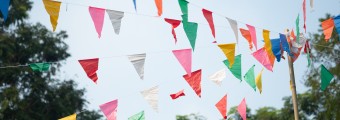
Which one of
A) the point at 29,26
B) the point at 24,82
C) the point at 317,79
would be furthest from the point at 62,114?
the point at 317,79

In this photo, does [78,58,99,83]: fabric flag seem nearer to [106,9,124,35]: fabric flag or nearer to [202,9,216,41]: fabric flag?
[106,9,124,35]: fabric flag

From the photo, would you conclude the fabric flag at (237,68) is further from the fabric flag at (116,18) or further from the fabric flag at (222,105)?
the fabric flag at (116,18)

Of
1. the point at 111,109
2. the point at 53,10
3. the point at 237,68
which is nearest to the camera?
the point at 53,10

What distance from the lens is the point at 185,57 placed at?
714 centimetres

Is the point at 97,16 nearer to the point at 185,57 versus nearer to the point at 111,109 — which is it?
the point at 185,57

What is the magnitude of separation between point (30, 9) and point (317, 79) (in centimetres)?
999

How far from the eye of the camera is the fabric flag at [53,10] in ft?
20.5

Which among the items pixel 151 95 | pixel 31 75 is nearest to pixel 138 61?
pixel 151 95

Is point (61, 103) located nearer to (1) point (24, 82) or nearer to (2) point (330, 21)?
(1) point (24, 82)

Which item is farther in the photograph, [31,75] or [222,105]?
[31,75]

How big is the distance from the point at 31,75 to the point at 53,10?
40.5 feet

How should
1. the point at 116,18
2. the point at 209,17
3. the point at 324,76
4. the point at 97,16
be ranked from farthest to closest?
the point at 324,76 → the point at 209,17 → the point at 116,18 → the point at 97,16

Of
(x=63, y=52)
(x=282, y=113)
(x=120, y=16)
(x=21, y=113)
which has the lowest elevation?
(x=282, y=113)

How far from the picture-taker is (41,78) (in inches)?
718
